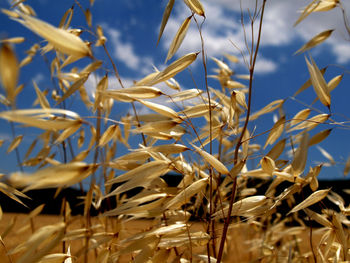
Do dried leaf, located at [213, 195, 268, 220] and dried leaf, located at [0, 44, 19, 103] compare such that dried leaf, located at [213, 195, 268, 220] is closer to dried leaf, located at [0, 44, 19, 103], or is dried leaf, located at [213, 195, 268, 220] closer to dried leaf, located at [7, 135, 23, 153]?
dried leaf, located at [0, 44, 19, 103]

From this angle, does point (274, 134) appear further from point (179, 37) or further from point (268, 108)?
point (179, 37)

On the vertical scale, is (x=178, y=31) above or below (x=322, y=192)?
above

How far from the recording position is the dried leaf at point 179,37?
473 mm

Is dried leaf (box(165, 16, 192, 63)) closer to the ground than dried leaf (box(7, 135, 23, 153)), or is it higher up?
higher up

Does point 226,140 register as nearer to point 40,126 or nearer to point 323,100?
point 323,100

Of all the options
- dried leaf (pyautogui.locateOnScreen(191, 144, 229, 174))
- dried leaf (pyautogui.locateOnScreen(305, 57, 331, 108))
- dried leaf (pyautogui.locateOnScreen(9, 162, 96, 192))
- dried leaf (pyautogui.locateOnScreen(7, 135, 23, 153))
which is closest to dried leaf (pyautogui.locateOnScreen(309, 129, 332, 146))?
dried leaf (pyautogui.locateOnScreen(305, 57, 331, 108))

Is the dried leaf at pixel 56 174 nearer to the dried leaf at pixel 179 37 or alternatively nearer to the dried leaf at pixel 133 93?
the dried leaf at pixel 133 93

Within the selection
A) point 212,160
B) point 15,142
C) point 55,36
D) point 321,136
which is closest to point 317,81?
point 321,136

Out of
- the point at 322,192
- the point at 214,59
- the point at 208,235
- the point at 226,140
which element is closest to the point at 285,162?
the point at 322,192

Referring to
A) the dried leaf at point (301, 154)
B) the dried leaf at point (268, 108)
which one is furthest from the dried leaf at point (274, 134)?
the dried leaf at point (301, 154)

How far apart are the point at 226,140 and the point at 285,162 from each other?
0.37 m

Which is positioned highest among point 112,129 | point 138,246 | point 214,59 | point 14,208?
point 214,59

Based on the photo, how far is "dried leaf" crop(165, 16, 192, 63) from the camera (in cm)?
Answer: 47

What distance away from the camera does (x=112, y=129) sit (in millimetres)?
521
